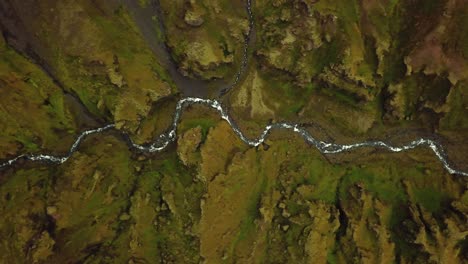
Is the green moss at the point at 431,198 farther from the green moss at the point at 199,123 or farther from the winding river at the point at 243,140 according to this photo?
the green moss at the point at 199,123

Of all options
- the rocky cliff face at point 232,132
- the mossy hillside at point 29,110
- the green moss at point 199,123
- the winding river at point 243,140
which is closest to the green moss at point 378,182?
the rocky cliff face at point 232,132

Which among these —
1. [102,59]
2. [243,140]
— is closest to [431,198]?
[243,140]

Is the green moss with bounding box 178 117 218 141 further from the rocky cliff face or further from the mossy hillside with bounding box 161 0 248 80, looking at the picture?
the mossy hillside with bounding box 161 0 248 80

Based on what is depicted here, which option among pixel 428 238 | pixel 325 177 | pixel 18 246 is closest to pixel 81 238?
pixel 18 246

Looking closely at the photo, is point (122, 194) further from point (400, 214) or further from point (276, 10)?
point (400, 214)

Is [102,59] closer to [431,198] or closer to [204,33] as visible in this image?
[204,33]

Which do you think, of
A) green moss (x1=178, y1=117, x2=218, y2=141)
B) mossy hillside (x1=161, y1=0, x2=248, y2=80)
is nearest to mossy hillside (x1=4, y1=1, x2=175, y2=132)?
mossy hillside (x1=161, y1=0, x2=248, y2=80)
